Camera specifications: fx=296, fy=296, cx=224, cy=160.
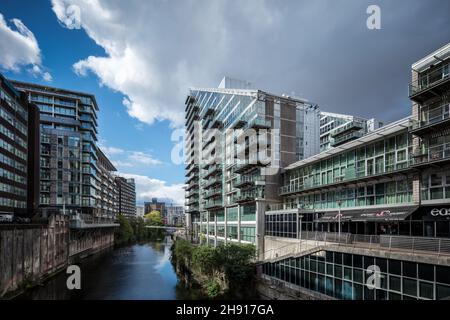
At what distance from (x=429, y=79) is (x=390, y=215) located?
945cm

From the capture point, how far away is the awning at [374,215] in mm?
19484

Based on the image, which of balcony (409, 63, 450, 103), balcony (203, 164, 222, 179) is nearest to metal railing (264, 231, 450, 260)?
balcony (409, 63, 450, 103)

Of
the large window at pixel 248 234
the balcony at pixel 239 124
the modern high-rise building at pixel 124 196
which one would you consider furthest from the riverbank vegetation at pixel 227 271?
the modern high-rise building at pixel 124 196

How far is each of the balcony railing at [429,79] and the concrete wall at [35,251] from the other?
35.4 m

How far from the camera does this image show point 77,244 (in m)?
58.0

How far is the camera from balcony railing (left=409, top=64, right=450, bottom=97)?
1852cm

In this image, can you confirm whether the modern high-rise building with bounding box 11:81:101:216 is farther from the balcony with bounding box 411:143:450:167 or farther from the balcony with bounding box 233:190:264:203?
the balcony with bounding box 411:143:450:167

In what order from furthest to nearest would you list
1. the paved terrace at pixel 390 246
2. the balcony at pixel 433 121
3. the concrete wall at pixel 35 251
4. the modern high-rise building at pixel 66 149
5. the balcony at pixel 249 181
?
1. the modern high-rise building at pixel 66 149
2. the balcony at pixel 249 181
3. the concrete wall at pixel 35 251
4. the balcony at pixel 433 121
5. the paved terrace at pixel 390 246

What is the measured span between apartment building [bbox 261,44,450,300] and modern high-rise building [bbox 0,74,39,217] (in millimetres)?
46247

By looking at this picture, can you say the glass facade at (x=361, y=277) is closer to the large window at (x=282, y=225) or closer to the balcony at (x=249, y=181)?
the large window at (x=282, y=225)

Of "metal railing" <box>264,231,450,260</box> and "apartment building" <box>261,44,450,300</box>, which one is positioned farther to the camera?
"apartment building" <box>261,44,450,300</box>

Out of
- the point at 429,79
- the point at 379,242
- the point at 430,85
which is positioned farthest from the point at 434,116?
the point at 379,242

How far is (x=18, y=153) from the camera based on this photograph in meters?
54.0

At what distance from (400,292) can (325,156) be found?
1517 centimetres
